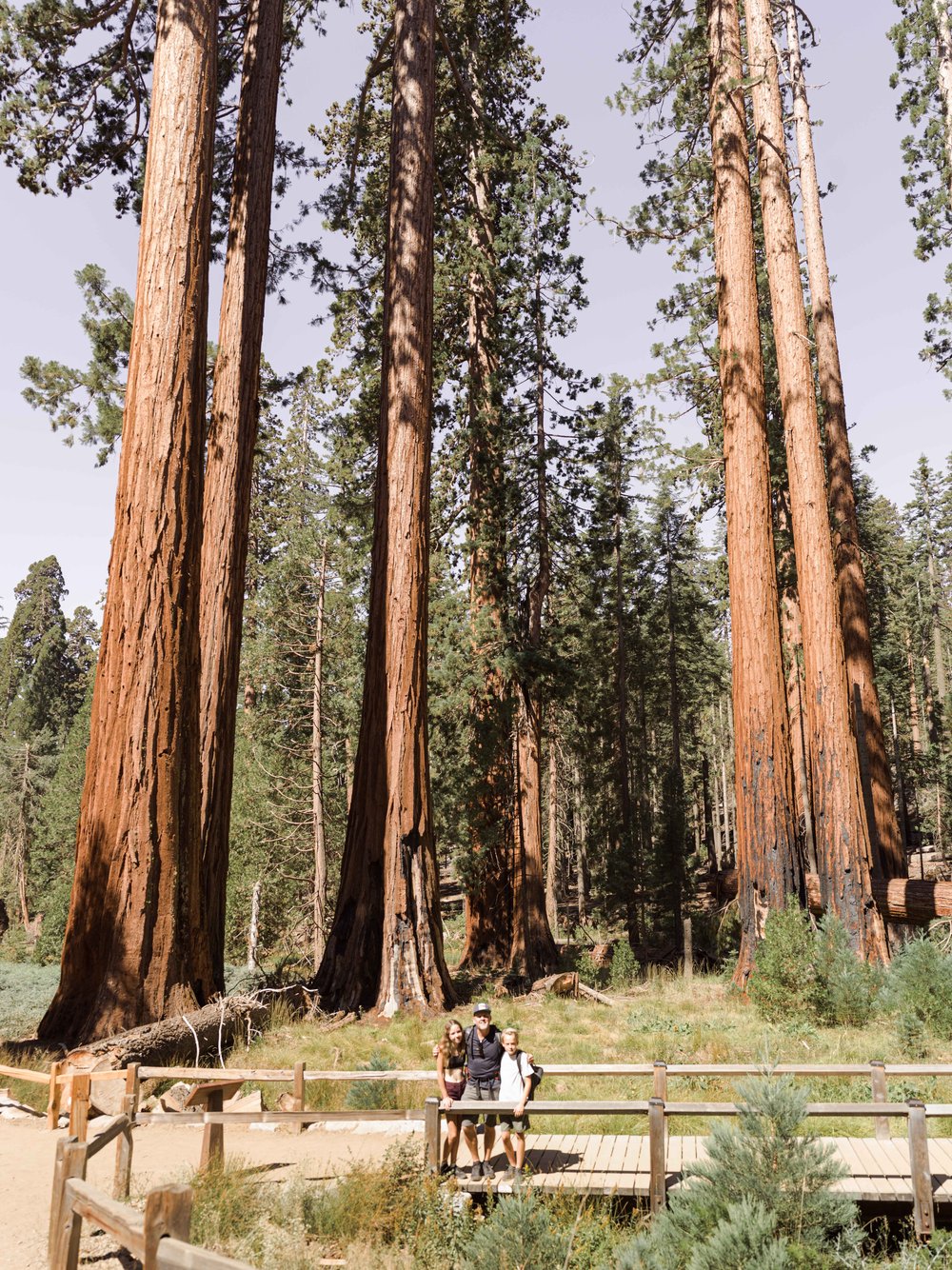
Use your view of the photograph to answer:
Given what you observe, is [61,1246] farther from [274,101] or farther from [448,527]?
[448,527]

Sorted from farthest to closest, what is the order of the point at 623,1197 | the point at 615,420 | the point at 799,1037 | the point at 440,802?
the point at 615,420 → the point at 440,802 → the point at 799,1037 → the point at 623,1197

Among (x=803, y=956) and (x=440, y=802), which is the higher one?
(x=440, y=802)

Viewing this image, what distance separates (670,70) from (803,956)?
14793 millimetres

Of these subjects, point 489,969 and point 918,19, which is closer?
point 918,19

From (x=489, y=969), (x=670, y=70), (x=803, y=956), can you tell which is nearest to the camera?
(x=803, y=956)

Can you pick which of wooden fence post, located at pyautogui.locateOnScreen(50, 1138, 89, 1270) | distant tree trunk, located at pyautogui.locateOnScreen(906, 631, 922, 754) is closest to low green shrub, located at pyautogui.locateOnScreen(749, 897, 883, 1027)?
wooden fence post, located at pyautogui.locateOnScreen(50, 1138, 89, 1270)

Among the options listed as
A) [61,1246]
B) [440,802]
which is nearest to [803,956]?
[61,1246]

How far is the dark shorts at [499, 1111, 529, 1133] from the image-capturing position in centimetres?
686

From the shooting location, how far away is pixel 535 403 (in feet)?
70.0

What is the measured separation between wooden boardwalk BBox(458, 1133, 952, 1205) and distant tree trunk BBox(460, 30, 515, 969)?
1108 cm

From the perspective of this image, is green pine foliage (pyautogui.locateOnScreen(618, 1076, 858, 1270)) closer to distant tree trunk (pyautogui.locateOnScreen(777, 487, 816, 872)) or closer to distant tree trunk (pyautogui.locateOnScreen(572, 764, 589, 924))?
distant tree trunk (pyautogui.locateOnScreen(777, 487, 816, 872))

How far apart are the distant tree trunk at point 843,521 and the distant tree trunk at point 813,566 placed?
4.91 metres

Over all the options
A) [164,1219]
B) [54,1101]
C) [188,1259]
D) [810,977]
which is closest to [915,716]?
[810,977]

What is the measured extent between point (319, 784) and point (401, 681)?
12496mm
